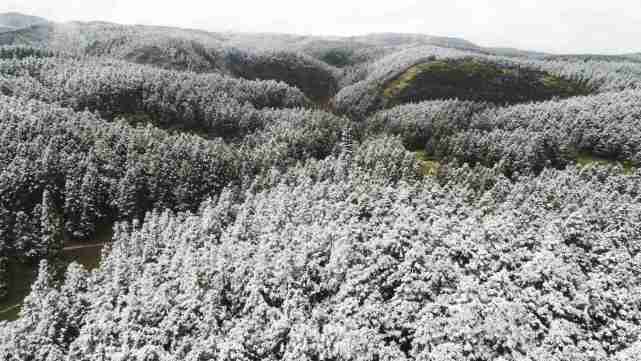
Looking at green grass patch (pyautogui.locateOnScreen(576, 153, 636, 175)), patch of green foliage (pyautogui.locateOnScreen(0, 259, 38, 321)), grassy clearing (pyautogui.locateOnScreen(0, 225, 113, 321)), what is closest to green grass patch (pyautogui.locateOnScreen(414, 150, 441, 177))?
green grass patch (pyautogui.locateOnScreen(576, 153, 636, 175))

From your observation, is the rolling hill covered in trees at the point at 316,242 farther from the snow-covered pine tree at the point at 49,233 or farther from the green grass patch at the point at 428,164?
the green grass patch at the point at 428,164

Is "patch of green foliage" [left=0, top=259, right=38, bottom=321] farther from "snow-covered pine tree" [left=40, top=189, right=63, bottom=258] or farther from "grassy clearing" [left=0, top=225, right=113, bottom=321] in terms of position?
"snow-covered pine tree" [left=40, top=189, right=63, bottom=258]

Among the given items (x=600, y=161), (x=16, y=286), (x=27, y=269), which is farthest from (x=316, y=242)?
(x=600, y=161)

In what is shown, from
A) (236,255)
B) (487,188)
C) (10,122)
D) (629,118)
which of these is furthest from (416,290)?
(629,118)

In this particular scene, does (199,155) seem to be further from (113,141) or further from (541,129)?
(541,129)

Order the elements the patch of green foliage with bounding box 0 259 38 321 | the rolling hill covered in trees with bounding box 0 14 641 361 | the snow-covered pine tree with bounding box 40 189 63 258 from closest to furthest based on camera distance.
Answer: the rolling hill covered in trees with bounding box 0 14 641 361
the patch of green foliage with bounding box 0 259 38 321
the snow-covered pine tree with bounding box 40 189 63 258
